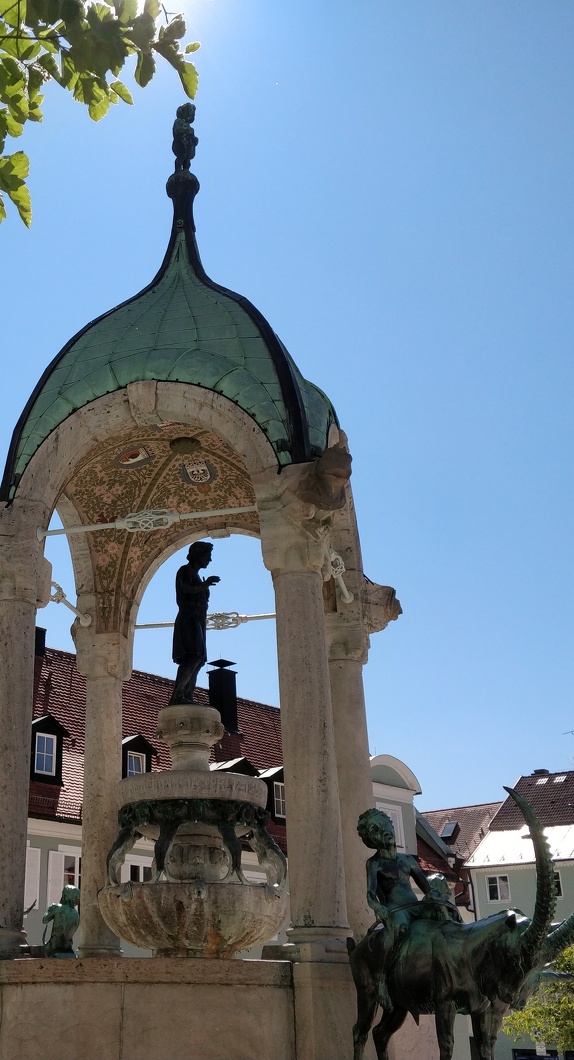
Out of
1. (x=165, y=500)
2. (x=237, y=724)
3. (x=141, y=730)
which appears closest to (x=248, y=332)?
(x=165, y=500)

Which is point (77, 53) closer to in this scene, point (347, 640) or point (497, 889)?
point (347, 640)

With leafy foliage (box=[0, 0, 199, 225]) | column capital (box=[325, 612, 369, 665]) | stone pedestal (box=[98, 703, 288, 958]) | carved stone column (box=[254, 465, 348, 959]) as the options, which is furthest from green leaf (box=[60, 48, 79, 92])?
column capital (box=[325, 612, 369, 665])

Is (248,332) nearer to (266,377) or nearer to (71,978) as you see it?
(266,377)

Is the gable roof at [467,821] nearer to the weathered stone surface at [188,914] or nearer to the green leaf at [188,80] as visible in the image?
the weathered stone surface at [188,914]

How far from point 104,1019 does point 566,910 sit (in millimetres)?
42060

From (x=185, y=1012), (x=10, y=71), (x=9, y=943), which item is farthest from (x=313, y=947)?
(x=10, y=71)

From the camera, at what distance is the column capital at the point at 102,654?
48.0 ft

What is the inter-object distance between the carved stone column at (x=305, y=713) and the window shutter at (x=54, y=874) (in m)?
20.6

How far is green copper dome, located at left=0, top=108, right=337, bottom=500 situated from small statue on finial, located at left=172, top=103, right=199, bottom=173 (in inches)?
106

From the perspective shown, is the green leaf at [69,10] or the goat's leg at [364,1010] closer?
the green leaf at [69,10]

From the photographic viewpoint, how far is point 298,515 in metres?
11.2

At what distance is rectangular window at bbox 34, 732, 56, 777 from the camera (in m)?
30.5

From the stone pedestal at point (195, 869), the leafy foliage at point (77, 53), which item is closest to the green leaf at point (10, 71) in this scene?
the leafy foliage at point (77, 53)

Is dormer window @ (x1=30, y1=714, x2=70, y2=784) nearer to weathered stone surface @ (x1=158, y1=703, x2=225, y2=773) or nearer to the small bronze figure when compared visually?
weathered stone surface @ (x1=158, y1=703, x2=225, y2=773)
